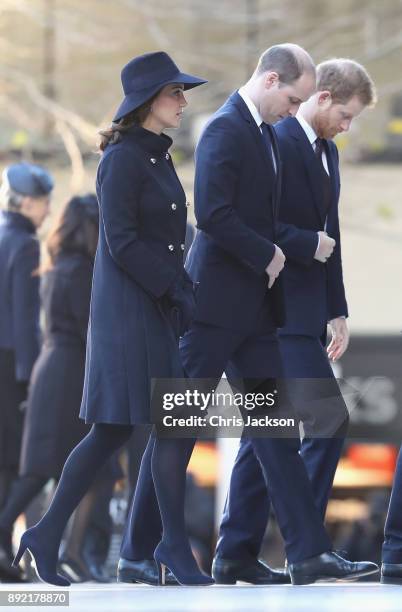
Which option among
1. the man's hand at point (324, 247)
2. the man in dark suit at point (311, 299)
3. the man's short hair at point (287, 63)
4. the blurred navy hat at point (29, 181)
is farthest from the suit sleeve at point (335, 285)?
Answer: the blurred navy hat at point (29, 181)

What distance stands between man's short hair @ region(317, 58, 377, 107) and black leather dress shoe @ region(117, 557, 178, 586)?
62.8 inches

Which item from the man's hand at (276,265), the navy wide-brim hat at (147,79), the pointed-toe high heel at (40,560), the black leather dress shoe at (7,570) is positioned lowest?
the black leather dress shoe at (7,570)

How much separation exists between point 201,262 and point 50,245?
78.3 inches

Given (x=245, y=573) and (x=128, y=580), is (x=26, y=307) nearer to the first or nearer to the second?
(x=245, y=573)

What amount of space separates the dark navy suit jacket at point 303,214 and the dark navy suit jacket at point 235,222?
0.21 m

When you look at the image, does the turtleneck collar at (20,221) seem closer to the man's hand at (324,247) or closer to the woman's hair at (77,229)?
the woman's hair at (77,229)

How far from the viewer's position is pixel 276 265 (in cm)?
537

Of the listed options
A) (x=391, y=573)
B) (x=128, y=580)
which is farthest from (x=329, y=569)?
(x=128, y=580)

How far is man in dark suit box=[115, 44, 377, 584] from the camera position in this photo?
5332 millimetres

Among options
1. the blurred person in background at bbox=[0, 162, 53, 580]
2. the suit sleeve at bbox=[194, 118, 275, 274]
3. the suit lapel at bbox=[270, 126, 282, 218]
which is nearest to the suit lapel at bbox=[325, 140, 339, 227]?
the suit lapel at bbox=[270, 126, 282, 218]

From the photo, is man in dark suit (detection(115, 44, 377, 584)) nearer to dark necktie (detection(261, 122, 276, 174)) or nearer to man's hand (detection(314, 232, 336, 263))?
dark necktie (detection(261, 122, 276, 174))

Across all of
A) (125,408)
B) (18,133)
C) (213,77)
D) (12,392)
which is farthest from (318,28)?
(125,408)

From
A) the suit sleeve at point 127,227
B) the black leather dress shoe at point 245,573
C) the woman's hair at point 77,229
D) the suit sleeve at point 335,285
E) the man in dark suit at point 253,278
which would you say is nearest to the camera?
the suit sleeve at point 127,227

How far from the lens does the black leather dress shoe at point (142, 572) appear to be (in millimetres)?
5457
